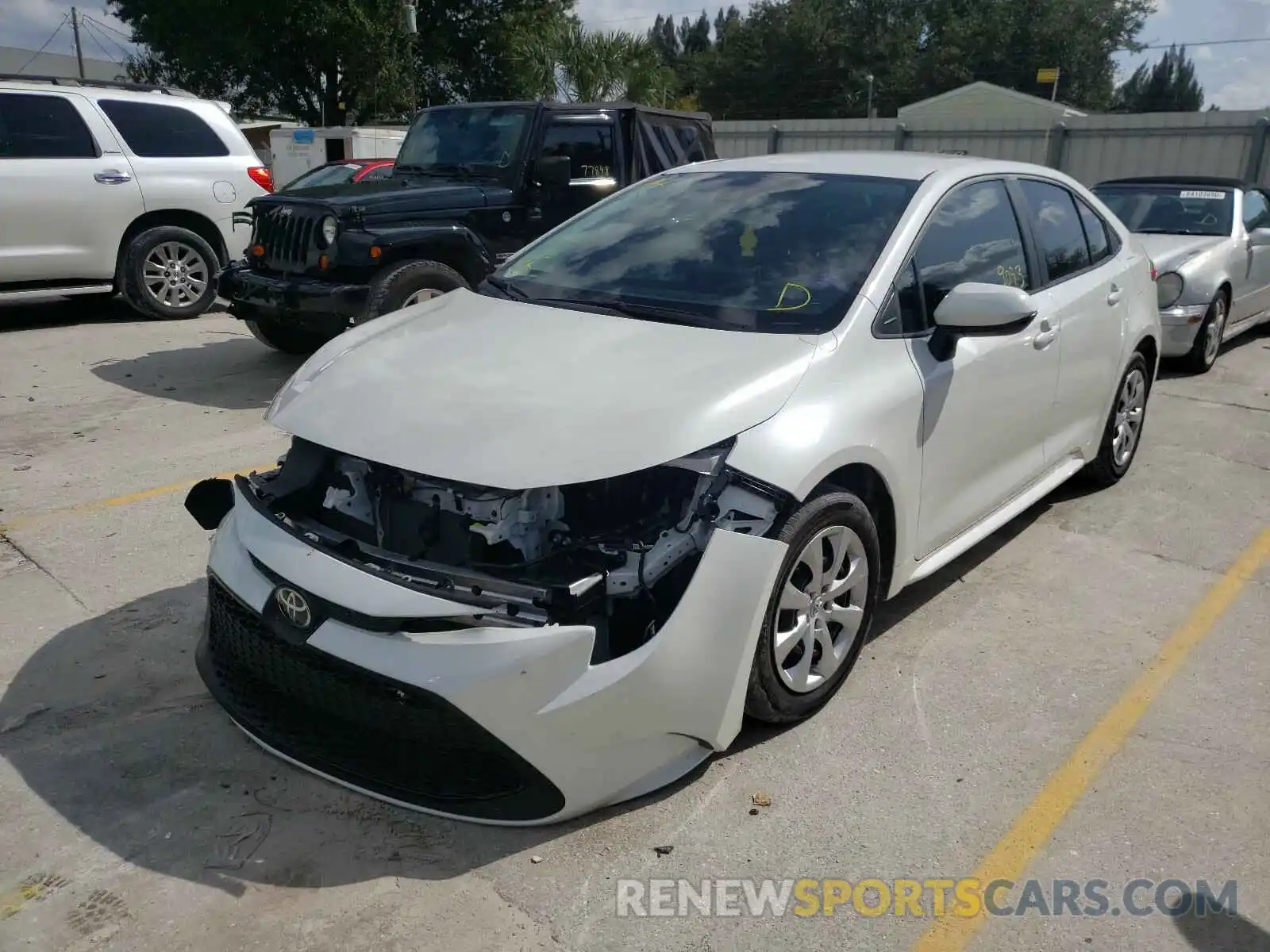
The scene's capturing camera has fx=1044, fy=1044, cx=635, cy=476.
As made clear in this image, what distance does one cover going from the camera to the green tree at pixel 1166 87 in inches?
3684

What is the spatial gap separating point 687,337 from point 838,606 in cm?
97

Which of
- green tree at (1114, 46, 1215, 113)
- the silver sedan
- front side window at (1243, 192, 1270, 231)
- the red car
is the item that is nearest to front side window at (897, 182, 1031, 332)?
the silver sedan

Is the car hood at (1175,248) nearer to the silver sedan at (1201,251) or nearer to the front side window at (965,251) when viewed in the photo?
the silver sedan at (1201,251)

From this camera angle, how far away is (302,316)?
696cm

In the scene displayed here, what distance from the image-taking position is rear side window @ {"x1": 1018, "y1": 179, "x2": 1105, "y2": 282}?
4.51 m

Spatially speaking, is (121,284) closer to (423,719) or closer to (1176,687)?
(423,719)

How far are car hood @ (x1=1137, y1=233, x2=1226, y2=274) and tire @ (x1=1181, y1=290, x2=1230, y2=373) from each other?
1.32ft

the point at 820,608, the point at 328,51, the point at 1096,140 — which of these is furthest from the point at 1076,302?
the point at 328,51

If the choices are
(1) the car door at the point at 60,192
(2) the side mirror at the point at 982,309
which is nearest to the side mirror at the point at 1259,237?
(2) the side mirror at the point at 982,309

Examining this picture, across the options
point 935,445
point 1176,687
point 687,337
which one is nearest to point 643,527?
point 687,337

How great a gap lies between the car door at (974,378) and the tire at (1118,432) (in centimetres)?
105

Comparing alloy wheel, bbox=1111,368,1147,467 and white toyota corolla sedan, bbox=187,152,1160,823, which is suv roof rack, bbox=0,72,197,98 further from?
alloy wheel, bbox=1111,368,1147,467

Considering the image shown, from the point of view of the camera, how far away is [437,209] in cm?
735

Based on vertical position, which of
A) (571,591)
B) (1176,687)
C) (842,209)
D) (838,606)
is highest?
(842,209)
